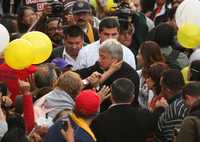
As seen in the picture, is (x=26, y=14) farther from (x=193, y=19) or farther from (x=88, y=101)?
(x=88, y=101)

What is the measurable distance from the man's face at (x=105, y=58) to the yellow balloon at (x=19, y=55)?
2.84 ft

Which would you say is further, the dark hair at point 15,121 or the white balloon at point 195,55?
the white balloon at point 195,55

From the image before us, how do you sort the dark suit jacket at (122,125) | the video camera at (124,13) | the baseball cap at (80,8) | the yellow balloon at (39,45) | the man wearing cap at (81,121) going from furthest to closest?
1. the video camera at (124,13)
2. the baseball cap at (80,8)
3. the yellow balloon at (39,45)
4. the dark suit jacket at (122,125)
5. the man wearing cap at (81,121)

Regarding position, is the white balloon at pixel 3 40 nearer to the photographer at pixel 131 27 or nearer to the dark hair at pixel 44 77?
the dark hair at pixel 44 77


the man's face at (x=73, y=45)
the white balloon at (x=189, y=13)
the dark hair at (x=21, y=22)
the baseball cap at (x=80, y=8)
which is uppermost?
the white balloon at (x=189, y=13)

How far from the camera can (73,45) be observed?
8.58 meters

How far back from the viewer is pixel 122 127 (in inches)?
251

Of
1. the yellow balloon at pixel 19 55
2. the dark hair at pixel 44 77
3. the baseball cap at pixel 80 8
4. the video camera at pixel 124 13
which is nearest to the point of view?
the yellow balloon at pixel 19 55

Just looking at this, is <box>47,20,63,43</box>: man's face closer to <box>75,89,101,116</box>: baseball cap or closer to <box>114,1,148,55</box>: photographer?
<box>114,1,148,55</box>: photographer

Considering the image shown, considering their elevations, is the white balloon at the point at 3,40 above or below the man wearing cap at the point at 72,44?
above

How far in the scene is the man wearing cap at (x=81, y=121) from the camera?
20.0 ft

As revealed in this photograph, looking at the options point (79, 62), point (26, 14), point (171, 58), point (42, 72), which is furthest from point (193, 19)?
point (26, 14)

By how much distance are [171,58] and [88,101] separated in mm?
2244

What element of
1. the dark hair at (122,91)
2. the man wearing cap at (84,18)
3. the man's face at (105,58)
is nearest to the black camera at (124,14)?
the man wearing cap at (84,18)
